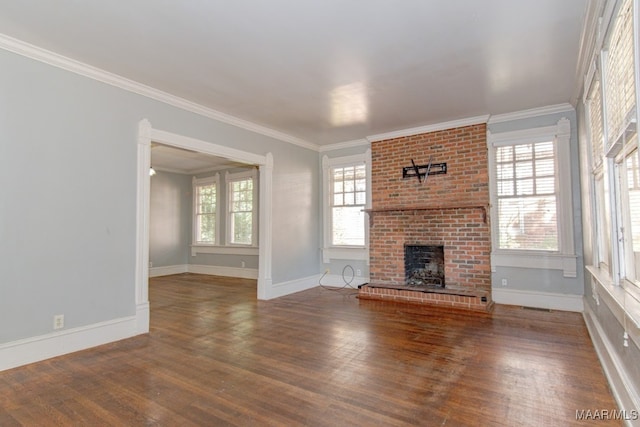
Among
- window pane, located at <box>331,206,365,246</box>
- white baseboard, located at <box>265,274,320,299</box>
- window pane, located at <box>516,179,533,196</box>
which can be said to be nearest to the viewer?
window pane, located at <box>516,179,533,196</box>

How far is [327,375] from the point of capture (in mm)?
2713

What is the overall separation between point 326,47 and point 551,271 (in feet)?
13.8

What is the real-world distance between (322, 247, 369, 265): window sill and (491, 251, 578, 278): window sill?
2.14 meters

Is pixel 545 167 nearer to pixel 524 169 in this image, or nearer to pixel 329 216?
pixel 524 169

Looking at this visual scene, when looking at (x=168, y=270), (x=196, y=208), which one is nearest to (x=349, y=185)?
(x=196, y=208)

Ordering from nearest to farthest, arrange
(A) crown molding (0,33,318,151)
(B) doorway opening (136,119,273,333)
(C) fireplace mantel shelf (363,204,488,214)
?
(A) crown molding (0,33,318,151) < (B) doorway opening (136,119,273,333) < (C) fireplace mantel shelf (363,204,488,214)

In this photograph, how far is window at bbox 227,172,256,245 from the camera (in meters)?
8.02

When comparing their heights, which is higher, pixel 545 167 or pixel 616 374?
pixel 545 167

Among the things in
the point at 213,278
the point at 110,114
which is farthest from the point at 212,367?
the point at 213,278

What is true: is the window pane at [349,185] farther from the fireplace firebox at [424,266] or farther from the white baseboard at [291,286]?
the white baseboard at [291,286]

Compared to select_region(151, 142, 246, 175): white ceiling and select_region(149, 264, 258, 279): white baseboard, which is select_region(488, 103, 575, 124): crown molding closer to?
select_region(151, 142, 246, 175): white ceiling

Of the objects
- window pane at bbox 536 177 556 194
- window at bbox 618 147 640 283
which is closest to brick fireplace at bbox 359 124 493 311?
window pane at bbox 536 177 556 194

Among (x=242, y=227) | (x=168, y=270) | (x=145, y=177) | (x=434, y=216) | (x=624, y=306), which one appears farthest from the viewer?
(x=168, y=270)

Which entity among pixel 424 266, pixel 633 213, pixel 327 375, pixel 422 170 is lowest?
pixel 327 375
